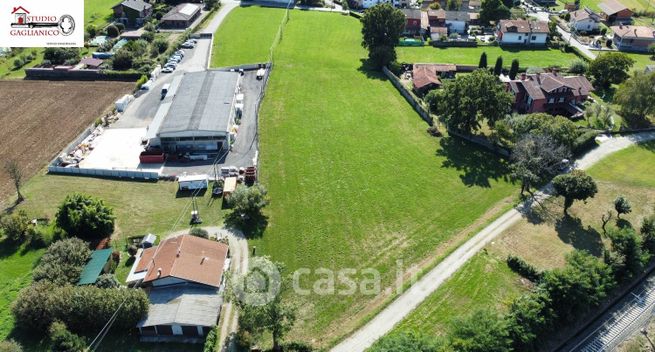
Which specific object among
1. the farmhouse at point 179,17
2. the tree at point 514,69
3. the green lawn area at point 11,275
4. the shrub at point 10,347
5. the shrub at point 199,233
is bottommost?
the green lawn area at point 11,275

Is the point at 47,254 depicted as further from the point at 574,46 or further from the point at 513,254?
the point at 574,46

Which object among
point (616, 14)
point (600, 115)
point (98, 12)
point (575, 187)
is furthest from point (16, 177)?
point (616, 14)

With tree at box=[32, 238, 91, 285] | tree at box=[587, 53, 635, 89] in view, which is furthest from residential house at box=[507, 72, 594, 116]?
tree at box=[32, 238, 91, 285]

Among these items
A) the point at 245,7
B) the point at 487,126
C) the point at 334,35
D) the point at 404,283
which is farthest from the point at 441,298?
the point at 245,7

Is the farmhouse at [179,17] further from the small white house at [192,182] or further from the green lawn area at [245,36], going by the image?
the small white house at [192,182]

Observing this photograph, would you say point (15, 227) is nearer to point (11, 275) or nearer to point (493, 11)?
point (11, 275)

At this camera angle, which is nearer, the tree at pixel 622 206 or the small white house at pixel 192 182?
the tree at pixel 622 206

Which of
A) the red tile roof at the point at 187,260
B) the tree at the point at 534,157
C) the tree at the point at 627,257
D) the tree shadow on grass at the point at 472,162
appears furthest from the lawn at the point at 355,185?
the tree at the point at 627,257
